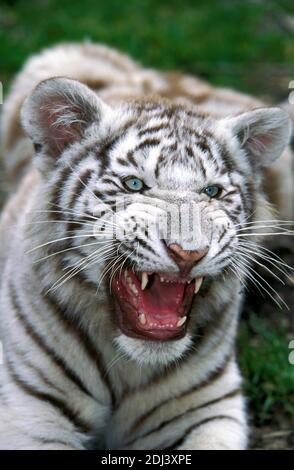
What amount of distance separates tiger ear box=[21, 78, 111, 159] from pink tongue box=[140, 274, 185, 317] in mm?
500

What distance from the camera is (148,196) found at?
256 cm

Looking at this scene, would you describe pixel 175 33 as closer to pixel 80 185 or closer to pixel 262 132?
pixel 262 132

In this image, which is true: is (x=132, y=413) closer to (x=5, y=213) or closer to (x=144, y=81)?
(x=5, y=213)

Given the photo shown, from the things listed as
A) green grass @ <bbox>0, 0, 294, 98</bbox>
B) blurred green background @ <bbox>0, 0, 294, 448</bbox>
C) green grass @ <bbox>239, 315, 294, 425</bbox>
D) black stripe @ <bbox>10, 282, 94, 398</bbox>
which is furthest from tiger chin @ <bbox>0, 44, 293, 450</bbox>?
green grass @ <bbox>0, 0, 294, 98</bbox>

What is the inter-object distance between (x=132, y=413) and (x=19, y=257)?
58 centimetres

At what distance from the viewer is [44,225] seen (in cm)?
277

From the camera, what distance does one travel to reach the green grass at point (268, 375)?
11.0ft

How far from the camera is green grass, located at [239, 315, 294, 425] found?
335 cm

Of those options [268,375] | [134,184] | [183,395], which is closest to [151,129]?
[134,184]

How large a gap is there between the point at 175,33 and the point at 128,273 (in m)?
3.90

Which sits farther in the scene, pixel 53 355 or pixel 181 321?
pixel 53 355

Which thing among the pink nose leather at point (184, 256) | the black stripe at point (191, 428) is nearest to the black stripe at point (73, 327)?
the black stripe at point (191, 428)

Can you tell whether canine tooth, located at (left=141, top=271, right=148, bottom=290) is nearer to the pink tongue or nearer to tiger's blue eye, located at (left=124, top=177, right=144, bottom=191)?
the pink tongue

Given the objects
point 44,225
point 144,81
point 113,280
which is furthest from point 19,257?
point 144,81
